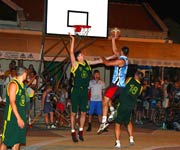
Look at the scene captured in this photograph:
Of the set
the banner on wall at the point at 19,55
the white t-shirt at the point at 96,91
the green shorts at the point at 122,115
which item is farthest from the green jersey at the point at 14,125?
the banner on wall at the point at 19,55

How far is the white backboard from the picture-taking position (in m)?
17.6

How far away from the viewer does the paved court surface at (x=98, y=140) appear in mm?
13945

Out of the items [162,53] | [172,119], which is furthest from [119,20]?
[172,119]

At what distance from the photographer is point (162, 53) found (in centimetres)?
2644

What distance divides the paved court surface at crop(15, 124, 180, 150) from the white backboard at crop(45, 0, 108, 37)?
3.25 m

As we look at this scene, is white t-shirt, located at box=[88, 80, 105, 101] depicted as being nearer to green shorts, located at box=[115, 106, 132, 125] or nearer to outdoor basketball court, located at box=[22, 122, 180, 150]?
outdoor basketball court, located at box=[22, 122, 180, 150]

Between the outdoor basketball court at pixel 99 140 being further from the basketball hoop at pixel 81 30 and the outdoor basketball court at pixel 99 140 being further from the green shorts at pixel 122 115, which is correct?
the basketball hoop at pixel 81 30

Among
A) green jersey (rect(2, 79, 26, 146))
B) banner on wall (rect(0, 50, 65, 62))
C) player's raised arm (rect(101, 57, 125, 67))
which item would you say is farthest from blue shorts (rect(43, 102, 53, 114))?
green jersey (rect(2, 79, 26, 146))

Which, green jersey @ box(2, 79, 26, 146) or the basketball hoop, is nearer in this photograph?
green jersey @ box(2, 79, 26, 146)

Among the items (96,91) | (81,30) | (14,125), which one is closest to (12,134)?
(14,125)

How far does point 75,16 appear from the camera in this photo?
699 inches

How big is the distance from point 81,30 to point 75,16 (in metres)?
0.65

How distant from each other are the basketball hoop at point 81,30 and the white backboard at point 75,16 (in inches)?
8.4

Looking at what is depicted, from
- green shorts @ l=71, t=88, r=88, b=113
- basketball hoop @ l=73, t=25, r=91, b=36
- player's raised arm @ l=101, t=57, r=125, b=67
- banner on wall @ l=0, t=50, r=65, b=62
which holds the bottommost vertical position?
green shorts @ l=71, t=88, r=88, b=113
